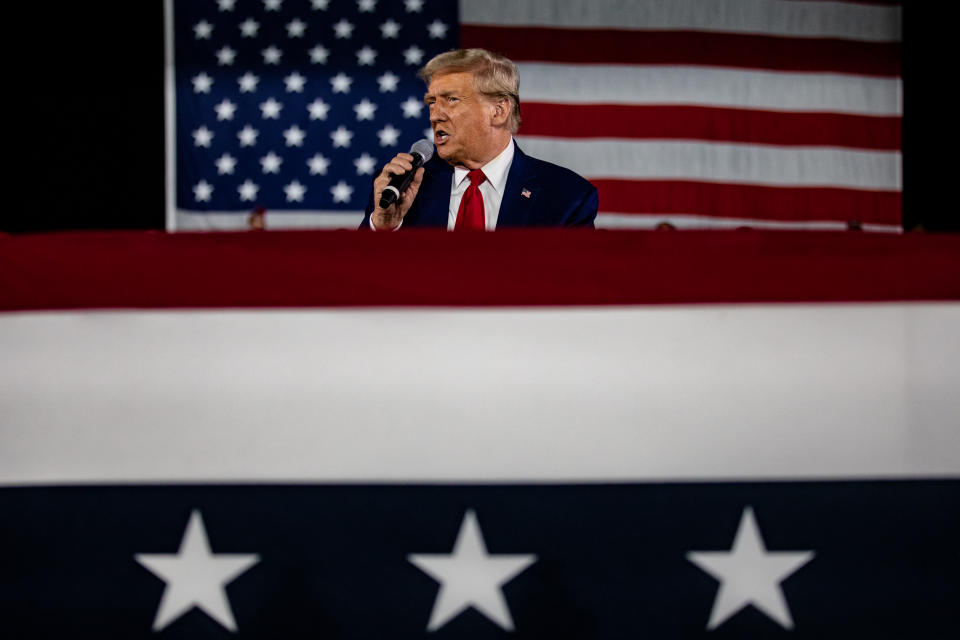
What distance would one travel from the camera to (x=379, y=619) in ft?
3.09

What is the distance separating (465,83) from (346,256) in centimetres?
87

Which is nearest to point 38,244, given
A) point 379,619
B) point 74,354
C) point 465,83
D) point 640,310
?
point 74,354

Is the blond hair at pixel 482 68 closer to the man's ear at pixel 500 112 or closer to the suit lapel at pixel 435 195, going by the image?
the man's ear at pixel 500 112

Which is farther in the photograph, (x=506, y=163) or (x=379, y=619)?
(x=506, y=163)

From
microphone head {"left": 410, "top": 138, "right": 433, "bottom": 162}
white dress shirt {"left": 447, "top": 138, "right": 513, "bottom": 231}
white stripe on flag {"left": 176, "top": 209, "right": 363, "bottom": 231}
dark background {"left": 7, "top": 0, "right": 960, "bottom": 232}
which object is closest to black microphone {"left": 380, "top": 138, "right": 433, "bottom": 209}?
microphone head {"left": 410, "top": 138, "right": 433, "bottom": 162}

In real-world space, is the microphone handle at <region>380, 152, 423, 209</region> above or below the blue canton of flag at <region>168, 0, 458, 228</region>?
below

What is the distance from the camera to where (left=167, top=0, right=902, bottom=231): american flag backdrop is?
5324mm

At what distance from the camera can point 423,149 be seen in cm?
170

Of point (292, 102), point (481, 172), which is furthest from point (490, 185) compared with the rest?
point (292, 102)

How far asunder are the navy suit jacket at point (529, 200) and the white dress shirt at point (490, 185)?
0.06 ft

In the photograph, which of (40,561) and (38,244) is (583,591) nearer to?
(40,561)

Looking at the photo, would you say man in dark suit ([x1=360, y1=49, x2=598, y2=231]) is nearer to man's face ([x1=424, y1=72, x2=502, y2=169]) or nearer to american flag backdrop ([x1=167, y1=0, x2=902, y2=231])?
man's face ([x1=424, y1=72, x2=502, y2=169])

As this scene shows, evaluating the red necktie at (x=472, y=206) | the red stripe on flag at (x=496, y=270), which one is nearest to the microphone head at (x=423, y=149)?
the red necktie at (x=472, y=206)

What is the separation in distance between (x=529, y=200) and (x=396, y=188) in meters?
0.32
